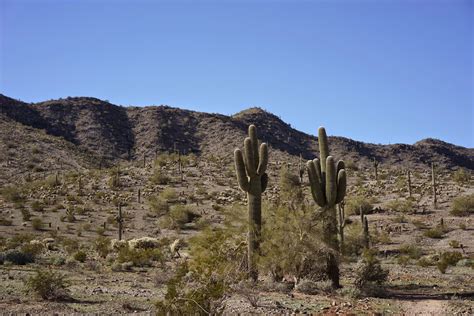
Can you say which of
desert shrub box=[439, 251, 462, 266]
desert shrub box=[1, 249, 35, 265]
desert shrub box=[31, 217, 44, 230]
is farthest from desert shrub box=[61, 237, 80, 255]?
desert shrub box=[439, 251, 462, 266]

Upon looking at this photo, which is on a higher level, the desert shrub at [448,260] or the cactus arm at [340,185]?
the cactus arm at [340,185]

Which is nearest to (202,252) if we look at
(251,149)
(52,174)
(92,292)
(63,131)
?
(92,292)

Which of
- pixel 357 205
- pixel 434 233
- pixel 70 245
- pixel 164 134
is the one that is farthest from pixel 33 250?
pixel 164 134

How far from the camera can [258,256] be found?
16.3m

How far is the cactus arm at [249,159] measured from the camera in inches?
713

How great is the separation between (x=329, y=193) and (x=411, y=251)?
442 inches

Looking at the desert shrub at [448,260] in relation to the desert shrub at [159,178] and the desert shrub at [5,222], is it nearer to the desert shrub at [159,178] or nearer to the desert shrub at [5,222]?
the desert shrub at [5,222]

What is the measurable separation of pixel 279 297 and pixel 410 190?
2858 centimetres

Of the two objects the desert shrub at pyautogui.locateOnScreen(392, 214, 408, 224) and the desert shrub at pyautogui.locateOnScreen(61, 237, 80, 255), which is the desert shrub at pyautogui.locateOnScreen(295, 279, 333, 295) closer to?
the desert shrub at pyautogui.locateOnScreen(61, 237, 80, 255)

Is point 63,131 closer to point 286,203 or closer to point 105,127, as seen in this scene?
point 105,127

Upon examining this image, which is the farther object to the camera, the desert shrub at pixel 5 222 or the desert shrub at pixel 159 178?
the desert shrub at pixel 159 178

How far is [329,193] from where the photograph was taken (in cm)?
1744

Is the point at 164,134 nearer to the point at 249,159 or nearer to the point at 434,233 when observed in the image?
the point at 434,233

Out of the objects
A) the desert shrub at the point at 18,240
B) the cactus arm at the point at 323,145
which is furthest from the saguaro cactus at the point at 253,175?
the desert shrub at the point at 18,240
